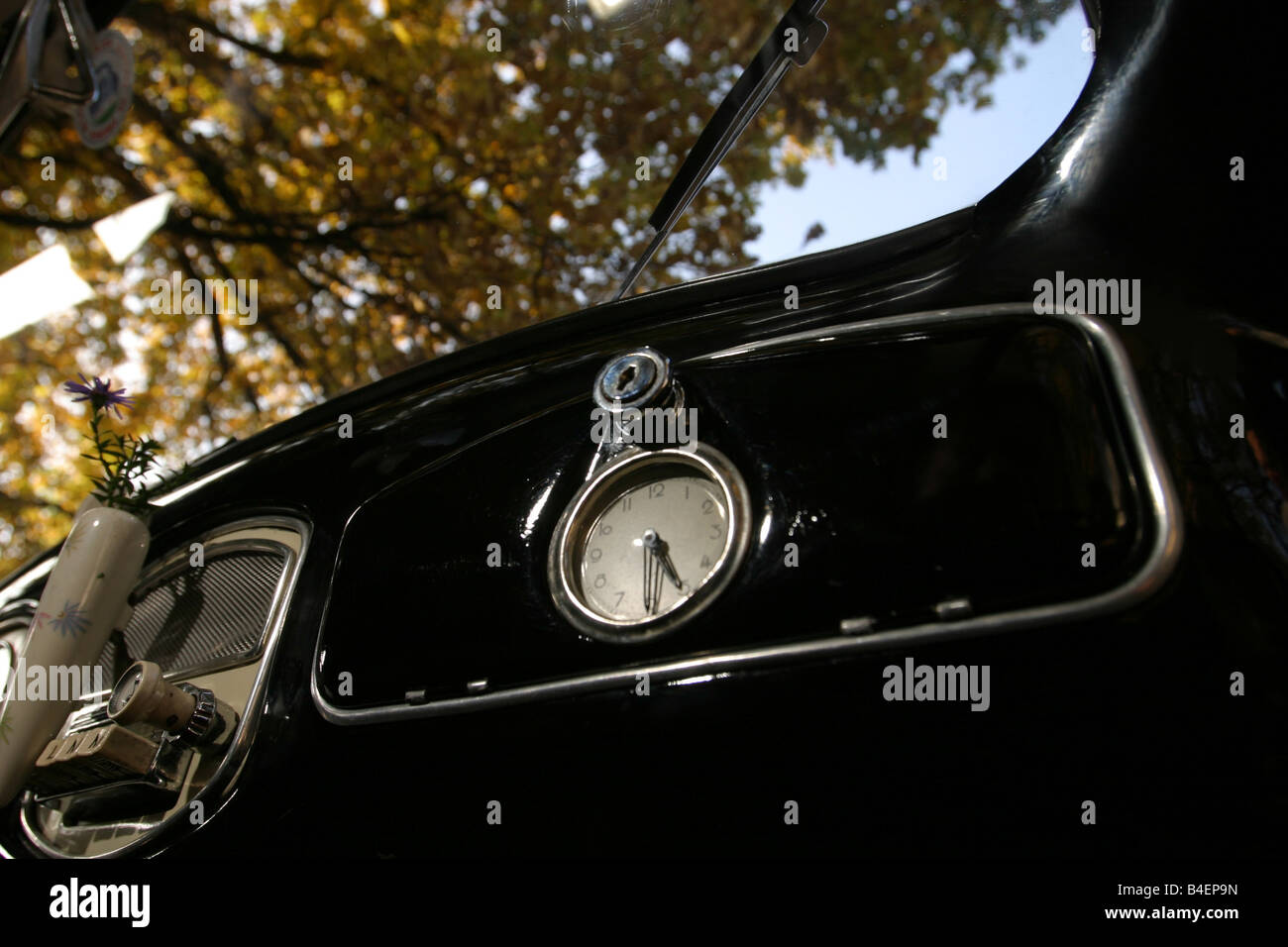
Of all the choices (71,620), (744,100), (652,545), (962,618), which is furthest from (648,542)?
(71,620)

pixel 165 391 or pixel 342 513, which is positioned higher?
pixel 165 391

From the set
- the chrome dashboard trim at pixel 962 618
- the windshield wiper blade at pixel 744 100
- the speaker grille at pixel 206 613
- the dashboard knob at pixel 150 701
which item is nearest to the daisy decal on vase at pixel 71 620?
the speaker grille at pixel 206 613

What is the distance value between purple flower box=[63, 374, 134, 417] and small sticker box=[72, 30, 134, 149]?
1.92 meters

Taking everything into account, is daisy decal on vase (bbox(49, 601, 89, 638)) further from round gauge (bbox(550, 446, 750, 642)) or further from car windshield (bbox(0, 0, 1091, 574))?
car windshield (bbox(0, 0, 1091, 574))

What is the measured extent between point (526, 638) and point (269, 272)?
596cm

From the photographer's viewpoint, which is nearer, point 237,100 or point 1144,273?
point 1144,273

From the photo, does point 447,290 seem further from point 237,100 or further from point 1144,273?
point 1144,273

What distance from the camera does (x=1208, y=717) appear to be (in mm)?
723

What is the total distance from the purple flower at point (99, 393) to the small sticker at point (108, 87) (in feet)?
6.29

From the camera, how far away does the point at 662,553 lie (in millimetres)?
942

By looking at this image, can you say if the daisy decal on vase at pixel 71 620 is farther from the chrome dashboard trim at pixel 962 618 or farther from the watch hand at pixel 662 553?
the watch hand at pixel 662 553

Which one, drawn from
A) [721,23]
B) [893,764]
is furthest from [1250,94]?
[721,23]

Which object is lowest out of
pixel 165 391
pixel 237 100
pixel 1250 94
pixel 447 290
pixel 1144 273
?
pixel 1144 273

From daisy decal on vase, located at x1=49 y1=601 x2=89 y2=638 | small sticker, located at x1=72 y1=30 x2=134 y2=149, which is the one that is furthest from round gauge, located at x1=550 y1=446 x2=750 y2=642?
small sticker, located at x1=72 y1=30 x2=134 y2=149
